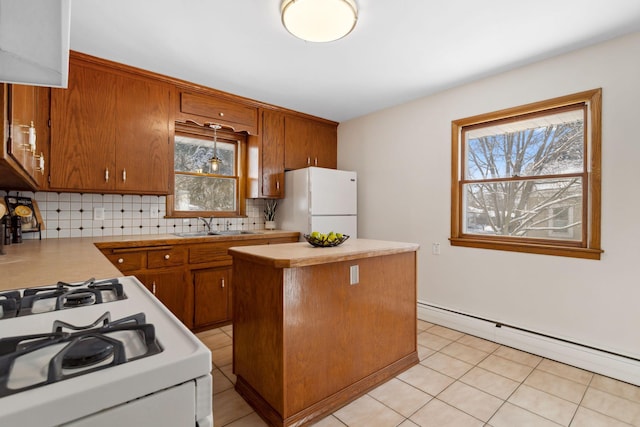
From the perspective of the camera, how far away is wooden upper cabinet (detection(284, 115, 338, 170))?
153 inches

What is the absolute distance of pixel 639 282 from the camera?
216cm

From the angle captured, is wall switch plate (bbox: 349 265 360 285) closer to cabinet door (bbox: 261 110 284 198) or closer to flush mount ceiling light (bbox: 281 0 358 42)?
flush mount ceiling light (bbox: 281 0 358 42)

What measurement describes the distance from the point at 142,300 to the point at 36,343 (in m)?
0.37

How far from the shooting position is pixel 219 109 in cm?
329

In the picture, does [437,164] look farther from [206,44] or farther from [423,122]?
[206,44]

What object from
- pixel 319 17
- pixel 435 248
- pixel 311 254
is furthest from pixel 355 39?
pixel 435 248

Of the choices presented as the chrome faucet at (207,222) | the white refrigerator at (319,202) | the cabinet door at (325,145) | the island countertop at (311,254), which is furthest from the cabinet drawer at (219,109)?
the island countertop at (311,254)

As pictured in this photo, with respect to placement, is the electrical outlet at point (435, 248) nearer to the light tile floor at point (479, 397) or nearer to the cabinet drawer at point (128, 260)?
the light tile floor at point (479, 397)

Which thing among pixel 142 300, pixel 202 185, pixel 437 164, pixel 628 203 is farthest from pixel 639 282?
pixel 202 185

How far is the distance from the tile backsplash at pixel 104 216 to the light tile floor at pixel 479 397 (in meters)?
1.50

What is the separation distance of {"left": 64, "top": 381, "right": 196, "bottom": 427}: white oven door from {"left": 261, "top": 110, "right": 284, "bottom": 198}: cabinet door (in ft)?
10.3

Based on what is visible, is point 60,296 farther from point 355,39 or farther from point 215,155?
point 215,155

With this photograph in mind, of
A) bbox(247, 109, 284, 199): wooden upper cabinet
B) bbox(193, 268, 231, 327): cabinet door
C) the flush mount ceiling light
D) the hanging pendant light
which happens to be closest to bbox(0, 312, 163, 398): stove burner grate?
the flush mount ceiling light

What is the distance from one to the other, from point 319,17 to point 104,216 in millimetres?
2599
